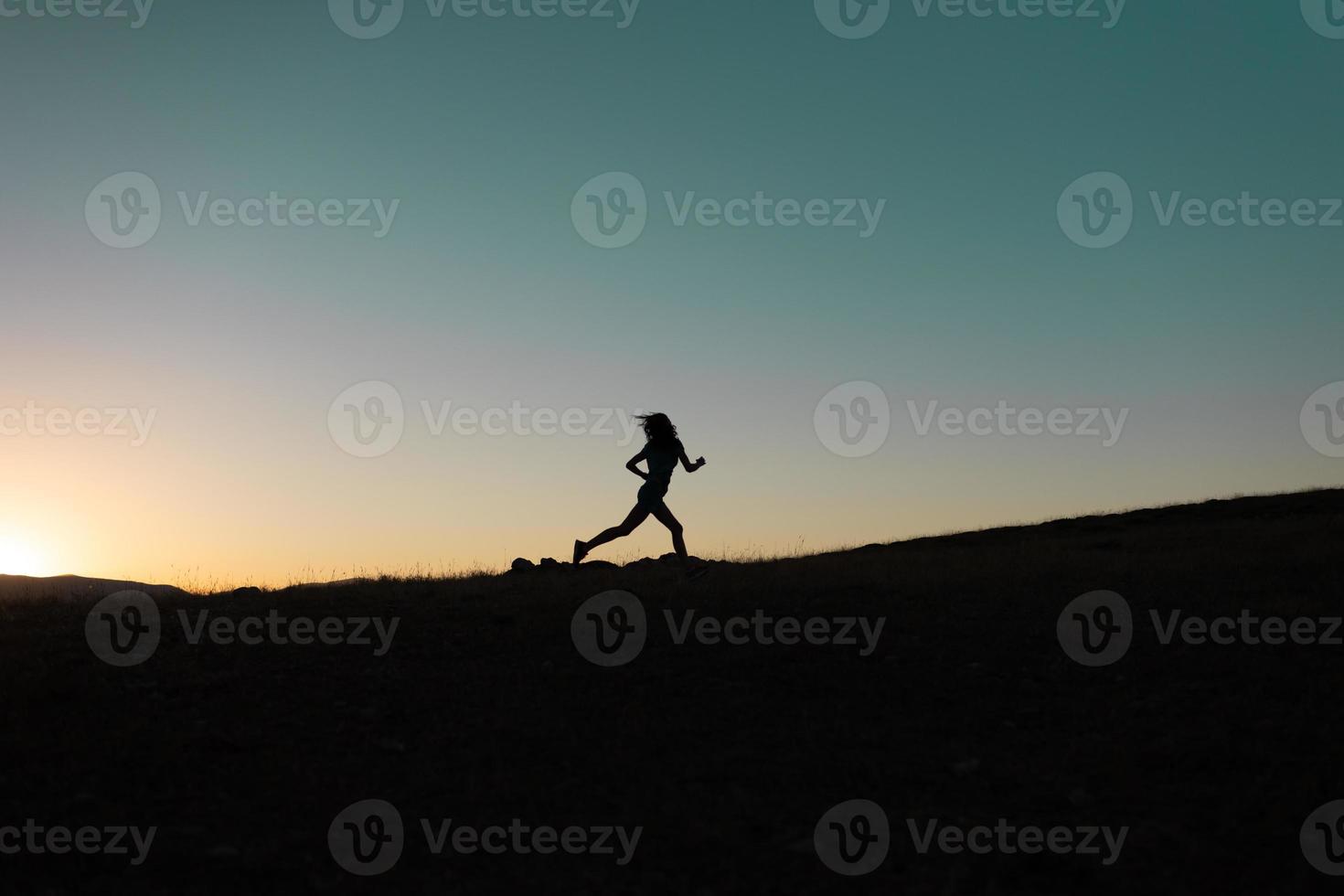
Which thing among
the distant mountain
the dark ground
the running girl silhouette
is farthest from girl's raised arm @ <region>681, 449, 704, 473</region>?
the distant mountain

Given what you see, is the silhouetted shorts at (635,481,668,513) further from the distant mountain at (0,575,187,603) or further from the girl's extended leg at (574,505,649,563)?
the distant mountain at (0,575,187,603)

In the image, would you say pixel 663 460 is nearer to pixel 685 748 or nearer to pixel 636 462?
pixel 636 462

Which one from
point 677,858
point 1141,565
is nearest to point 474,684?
point 677,858

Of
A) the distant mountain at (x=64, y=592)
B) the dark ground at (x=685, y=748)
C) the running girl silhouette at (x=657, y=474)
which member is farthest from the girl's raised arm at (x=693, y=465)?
the distant mountain at (x=64, y=592)

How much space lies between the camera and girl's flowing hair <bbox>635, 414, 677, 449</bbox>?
17375 mm

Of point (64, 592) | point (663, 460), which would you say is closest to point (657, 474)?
point (663, 460)

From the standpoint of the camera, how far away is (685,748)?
9.20 meters

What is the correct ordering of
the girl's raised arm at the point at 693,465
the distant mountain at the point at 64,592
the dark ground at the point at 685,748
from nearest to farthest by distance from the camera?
the dark ground at the point at 685,748, the distant mountain at the point at 64,592, the girl's raised arm at the point at 693,465

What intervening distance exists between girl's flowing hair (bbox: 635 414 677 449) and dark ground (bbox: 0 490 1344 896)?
11.3 ft

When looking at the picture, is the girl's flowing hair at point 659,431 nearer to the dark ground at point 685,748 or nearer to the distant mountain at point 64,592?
the dark ground at point 685,748

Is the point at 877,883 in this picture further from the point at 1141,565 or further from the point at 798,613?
the point at 1141,565

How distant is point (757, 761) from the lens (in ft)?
29.3

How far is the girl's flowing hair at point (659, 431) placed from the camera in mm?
17375

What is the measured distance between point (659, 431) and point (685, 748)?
871cm
